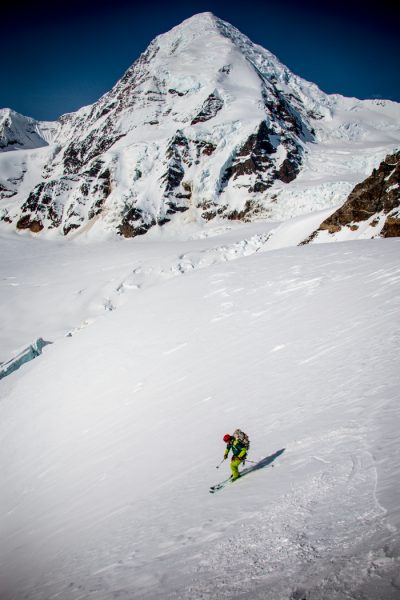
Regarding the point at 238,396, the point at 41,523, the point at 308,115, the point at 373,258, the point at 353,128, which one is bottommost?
the point at 41,523

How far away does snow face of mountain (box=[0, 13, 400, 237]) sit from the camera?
98375 millimetres

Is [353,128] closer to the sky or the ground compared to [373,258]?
closer to the sky

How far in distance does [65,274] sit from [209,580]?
6451cm

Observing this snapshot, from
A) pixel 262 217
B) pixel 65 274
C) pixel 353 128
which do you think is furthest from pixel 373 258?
pixel 353 128

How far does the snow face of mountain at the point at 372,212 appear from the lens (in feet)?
105

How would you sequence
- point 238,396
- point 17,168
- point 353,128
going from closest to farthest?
point 238,396, point 353,128, point 17,168

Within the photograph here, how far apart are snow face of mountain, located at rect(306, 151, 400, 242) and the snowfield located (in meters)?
11.2

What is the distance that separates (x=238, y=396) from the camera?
33.4 ft

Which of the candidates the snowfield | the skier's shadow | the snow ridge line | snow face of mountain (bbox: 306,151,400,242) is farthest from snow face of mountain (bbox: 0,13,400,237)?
the skier's shadow

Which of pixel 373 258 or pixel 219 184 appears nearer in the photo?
pixel 373 258

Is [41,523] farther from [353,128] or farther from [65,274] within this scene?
[353,128]

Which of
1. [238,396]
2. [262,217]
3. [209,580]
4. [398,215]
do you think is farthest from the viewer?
[262,217]

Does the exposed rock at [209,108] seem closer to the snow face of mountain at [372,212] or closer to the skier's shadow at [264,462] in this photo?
the snow face of mountain at [372,212]

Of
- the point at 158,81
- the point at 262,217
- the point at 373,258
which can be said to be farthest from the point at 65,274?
the point at 158,81
